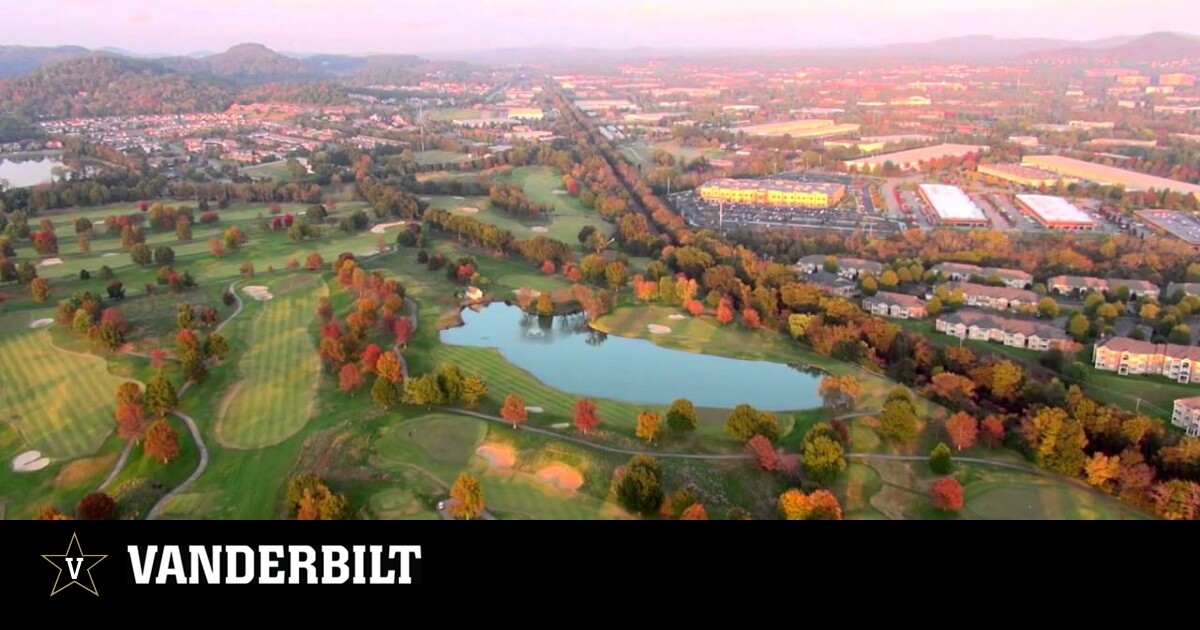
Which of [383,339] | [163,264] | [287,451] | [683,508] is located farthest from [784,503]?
[163,264]

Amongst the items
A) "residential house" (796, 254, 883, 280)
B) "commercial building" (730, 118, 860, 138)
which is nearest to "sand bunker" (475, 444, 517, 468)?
"residential house" (796, 254, 883, 280)

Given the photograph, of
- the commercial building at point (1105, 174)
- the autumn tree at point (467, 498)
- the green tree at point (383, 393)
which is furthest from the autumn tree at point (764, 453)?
the commercial building at point (1105, 174)

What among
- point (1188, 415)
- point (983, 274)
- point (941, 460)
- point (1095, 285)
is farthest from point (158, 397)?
point (1095, 285)

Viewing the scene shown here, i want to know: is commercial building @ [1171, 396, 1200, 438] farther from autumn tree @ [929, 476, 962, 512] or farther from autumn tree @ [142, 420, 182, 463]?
autumn tree @ [142, 420, 182, 463]

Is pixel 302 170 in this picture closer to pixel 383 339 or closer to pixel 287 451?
pixel 383 339

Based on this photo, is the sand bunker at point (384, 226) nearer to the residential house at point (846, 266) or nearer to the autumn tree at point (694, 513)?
the residential house at point (846, 266)
